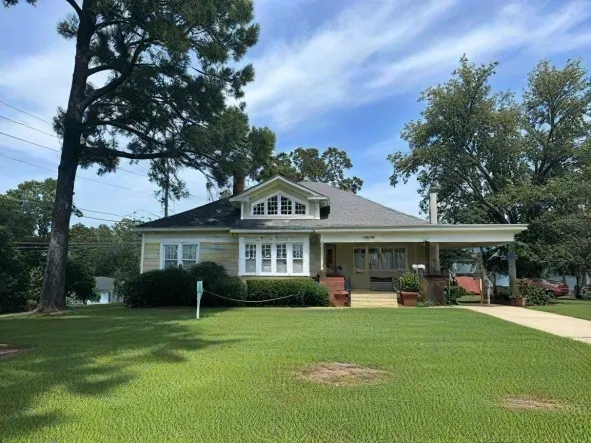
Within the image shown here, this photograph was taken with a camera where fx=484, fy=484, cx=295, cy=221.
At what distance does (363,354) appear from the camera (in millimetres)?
8055

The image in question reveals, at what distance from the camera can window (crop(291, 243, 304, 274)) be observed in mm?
22252

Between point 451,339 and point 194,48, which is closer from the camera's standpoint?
point 451,339

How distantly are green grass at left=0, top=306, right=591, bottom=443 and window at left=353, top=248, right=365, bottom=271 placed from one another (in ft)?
45.1

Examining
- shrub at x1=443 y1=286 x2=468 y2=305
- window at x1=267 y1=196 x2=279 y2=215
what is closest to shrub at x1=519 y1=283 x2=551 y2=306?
shrub at x1=443 y1=286 x2=468 y2=305

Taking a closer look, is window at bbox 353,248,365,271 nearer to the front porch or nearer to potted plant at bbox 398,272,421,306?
the front porch

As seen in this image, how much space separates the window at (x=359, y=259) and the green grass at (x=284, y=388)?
1376 centimetres

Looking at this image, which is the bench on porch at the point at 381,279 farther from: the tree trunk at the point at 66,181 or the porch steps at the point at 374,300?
the tree trunk at the point at 66,181

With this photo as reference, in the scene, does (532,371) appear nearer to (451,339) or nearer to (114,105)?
(451,339)

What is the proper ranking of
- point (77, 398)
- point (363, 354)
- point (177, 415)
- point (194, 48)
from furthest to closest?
point (194, 48), point (363, 354), point (77, 398), point (177, 415)

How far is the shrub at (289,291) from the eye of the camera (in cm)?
1952

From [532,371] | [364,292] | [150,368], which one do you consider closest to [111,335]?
[150,368]

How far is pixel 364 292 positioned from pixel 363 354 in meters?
14.0

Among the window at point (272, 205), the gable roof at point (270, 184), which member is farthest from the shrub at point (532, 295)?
the window at point (272, 205)

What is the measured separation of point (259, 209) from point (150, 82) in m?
7.76
